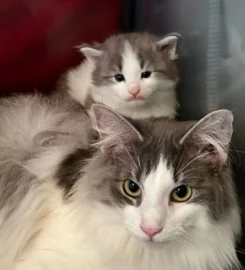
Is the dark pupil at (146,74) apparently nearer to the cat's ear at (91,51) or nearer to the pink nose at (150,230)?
the cat's ear at (91,51)

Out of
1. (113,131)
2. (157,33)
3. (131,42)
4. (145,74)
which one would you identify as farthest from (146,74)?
(113,131)

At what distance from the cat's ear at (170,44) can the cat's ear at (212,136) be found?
569 millimetres

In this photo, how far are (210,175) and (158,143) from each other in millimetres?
125

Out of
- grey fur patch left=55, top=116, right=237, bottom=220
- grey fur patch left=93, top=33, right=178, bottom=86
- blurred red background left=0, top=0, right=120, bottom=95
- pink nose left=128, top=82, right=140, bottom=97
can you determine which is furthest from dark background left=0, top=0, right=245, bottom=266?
grey fur patch left=55, top=116, right=237, bottom=220

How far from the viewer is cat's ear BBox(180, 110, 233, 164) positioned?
1114mm

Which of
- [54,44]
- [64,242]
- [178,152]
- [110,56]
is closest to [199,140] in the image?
[178,152]

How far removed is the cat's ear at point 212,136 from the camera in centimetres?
111

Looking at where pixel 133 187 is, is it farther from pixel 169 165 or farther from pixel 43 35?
pixel 43 35

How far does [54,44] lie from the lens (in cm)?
179

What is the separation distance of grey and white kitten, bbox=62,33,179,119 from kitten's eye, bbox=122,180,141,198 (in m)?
0.48

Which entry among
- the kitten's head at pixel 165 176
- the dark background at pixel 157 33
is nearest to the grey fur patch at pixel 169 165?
the kitten's head at pixel 165 176

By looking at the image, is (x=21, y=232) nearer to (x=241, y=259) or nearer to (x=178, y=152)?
(x=178, y=152)

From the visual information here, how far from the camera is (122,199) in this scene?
113 cm

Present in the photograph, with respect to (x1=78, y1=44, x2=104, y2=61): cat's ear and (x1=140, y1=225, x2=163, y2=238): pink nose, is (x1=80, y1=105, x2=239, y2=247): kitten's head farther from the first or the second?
(x1=78, y1=44, x2=104, y2=61): cat's ear
